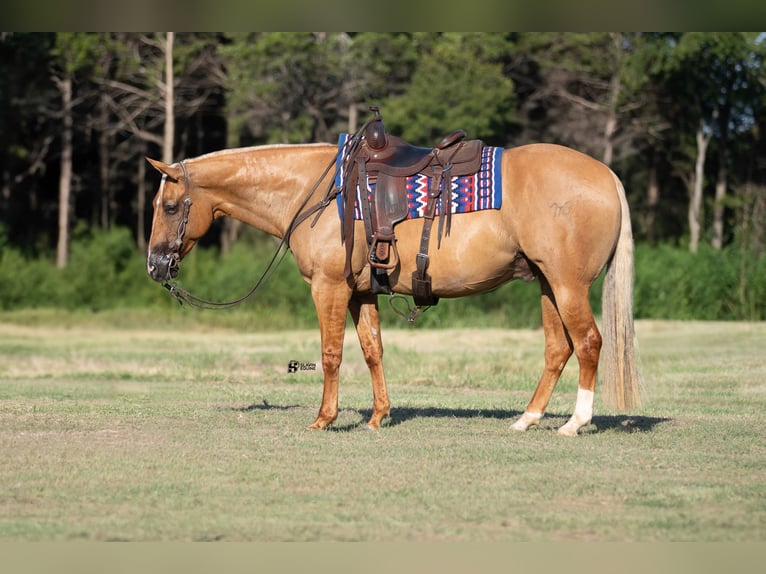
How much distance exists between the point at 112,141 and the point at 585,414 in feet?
121

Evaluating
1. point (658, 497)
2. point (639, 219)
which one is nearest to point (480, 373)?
point (658, 497)

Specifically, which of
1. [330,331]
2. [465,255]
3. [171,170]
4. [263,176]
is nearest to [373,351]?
[330,331]

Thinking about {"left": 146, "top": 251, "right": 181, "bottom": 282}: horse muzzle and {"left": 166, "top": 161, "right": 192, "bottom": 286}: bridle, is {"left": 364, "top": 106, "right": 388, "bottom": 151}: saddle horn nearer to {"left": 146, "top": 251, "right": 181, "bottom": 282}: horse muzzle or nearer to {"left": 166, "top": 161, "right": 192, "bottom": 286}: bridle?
{"left": 166, "top": 161, "right": 192, "bottom": 286}: bridle

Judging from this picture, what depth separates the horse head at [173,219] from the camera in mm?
10109

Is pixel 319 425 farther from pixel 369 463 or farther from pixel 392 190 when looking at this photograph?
pixel 392 190

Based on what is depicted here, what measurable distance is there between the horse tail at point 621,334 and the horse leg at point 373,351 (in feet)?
6.62

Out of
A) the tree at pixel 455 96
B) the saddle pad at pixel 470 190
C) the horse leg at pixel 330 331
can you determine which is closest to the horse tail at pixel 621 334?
the saddle pad at pixel 470 190

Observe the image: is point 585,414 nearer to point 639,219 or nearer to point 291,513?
point 291,513

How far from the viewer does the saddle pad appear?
935 cm

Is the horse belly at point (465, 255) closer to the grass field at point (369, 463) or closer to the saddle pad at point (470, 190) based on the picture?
the saddle pad at point (470, 190)

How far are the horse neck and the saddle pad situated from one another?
0.85m

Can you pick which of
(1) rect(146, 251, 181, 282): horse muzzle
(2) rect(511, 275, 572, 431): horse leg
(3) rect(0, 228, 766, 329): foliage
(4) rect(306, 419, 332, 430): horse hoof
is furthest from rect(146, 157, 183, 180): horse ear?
(3) rect(0, 228, 766, 329): foliage

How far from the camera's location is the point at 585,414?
9.53 meters

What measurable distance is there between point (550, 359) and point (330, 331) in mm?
2007
